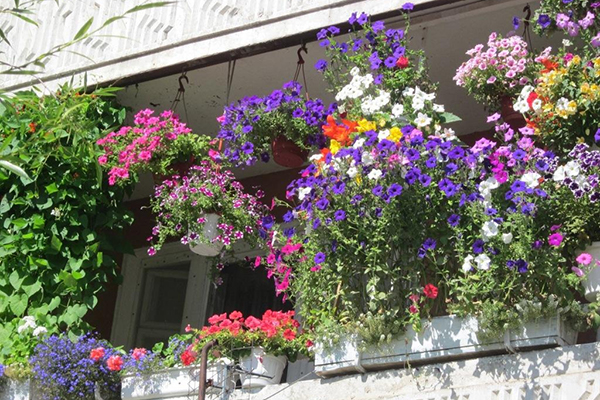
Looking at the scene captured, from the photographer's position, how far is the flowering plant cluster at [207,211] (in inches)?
311

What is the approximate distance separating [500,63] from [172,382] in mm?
2652

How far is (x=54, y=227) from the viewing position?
8.51 meters

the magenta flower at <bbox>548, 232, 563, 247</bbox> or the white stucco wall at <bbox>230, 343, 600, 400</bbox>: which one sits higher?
the magenta flower at <bbox>548, 232, 563, 247</bbox>

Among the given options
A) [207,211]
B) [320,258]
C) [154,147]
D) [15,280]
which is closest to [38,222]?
[15,280]

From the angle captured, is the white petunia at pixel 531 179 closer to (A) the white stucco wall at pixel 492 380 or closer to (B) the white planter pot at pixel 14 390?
(A) the white stucco wall at pixel 492 380

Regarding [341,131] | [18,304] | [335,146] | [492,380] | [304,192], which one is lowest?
[492,380]

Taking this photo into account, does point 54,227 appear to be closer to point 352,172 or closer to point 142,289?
point 142,289

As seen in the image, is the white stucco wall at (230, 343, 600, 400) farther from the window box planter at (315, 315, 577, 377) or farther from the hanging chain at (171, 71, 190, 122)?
the hanging chain at (171, 71, 190, 122)

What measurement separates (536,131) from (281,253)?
1.62 meters

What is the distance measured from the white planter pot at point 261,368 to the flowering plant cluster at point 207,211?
0.91 m

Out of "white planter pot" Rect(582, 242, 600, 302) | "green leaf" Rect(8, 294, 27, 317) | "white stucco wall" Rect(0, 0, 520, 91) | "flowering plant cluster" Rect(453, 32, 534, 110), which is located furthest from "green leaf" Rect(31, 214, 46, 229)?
"white planter pot" Rect(582, 242, 600, 302)

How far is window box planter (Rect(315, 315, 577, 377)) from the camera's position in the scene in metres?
6.22

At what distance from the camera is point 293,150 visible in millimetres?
7934

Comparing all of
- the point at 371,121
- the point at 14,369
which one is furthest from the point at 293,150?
the point at 14,369
